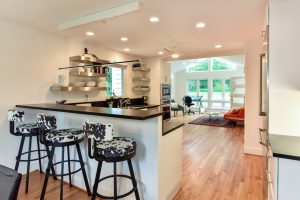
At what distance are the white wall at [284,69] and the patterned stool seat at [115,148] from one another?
1.43m

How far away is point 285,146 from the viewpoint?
1457 mm

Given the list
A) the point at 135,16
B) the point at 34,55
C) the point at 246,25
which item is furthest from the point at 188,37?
the point at 34,55

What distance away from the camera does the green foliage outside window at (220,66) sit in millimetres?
10898

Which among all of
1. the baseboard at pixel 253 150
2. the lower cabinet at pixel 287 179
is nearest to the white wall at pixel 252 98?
the baseboard at pixel 253 150

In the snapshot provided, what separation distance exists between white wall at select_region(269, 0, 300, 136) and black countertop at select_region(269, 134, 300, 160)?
144 mm

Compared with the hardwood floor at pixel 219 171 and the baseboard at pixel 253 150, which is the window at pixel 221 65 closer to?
the hardwood floor at pixel 219 171

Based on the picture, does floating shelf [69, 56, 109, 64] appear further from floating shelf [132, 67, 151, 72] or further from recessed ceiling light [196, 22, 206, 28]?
recessed ceiling light [196, 22, 206, 28]

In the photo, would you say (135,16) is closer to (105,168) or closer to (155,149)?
(155,149)

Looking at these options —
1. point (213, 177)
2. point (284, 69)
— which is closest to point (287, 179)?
point (284, 69)

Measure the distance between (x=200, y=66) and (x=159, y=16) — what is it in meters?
9.58

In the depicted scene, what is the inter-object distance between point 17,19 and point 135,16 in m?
1.75

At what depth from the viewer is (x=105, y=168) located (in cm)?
231

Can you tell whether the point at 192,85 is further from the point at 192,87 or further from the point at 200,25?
the point at 200,25

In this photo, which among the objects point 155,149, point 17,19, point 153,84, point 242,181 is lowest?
point 242,181
